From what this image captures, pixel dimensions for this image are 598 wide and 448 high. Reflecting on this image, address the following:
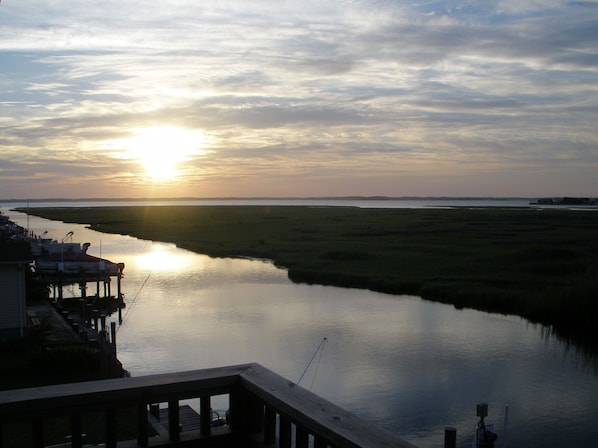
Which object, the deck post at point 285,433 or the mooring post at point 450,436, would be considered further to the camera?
the mooring post at point 450,436

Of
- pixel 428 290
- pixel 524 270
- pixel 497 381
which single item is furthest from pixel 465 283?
pixel 497 381

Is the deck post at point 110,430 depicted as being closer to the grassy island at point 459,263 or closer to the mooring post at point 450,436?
the mooring post at point 450,436

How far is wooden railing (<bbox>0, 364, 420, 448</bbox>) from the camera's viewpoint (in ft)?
10.1

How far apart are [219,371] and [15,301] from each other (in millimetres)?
17587

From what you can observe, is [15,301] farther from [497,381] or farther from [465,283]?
[465,283]

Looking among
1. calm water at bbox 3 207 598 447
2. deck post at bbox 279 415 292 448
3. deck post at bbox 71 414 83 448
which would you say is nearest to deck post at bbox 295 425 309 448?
deck post at bbox 279 415 292 448

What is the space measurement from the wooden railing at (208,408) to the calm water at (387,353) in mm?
10756

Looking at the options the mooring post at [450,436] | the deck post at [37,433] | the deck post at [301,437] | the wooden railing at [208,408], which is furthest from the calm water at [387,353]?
the deck post at [37,433]

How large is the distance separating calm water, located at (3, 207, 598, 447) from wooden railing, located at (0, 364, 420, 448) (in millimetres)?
10756

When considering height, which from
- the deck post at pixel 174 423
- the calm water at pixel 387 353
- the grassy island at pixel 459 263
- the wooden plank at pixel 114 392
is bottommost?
the calm water at pixel 387 353

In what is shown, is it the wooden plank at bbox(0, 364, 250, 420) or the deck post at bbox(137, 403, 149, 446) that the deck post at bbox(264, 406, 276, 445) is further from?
the deck post at bbox(137, 403, 149, 446)

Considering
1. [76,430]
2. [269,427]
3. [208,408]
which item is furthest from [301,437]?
[76,430]

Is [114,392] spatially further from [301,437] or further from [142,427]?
[301,437]

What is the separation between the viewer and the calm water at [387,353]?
1491cm
